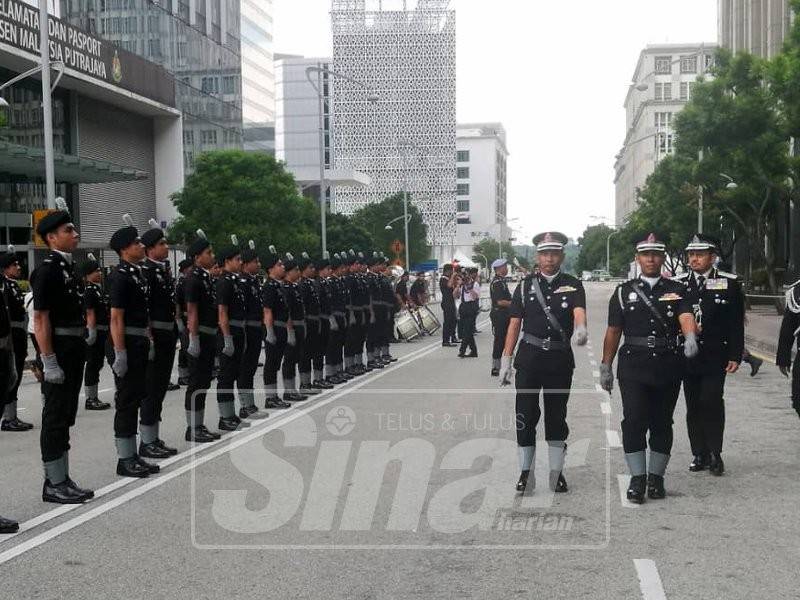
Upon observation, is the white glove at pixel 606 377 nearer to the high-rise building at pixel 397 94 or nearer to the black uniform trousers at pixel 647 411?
the black uniform trousers at pixel 647 411

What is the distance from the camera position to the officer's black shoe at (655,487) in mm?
7652

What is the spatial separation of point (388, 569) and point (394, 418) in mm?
6318

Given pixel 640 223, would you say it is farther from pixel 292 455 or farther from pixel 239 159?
pixel 292 455

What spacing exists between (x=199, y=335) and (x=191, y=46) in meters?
51.3

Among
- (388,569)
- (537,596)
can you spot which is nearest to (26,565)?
(388,569)

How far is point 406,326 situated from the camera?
27.5 metres

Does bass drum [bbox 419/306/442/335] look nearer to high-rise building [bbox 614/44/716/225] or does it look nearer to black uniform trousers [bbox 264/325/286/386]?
black uniform trousers [bbox 264/325/286/386]

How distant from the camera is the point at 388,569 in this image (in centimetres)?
586

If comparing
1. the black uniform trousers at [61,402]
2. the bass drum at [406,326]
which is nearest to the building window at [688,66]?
the bass drum at [406,326]

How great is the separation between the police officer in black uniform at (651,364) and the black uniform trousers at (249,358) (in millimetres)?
5324

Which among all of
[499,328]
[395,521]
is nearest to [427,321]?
[499,328]

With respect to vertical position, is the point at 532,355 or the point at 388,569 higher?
the point at 532,355

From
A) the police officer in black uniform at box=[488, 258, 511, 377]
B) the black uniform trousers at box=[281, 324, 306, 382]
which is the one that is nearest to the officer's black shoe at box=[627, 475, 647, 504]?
the black uniform trousers at box=[281, 324, 306, 382]

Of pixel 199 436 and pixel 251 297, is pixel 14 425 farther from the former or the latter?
pixel 251 297
